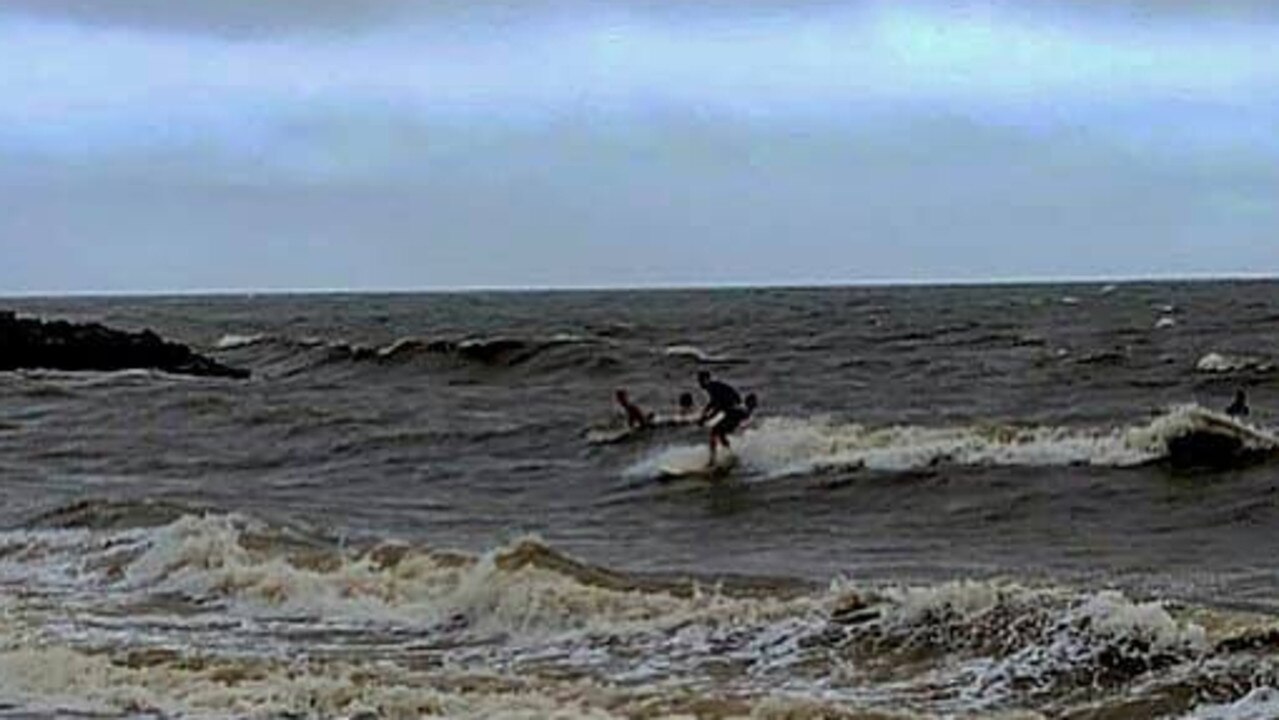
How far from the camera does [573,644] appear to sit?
14008mm

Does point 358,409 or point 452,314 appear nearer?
point 358,409

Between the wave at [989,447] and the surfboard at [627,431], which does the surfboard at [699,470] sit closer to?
the wave at [989,447]

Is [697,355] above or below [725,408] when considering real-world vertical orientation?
below

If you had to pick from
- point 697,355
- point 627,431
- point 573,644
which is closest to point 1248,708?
point 573,644

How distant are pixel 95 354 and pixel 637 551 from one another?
34489 millimetres

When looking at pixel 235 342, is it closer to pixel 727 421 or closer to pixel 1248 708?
pixel 727 421

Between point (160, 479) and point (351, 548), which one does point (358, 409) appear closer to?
point (160, 479)

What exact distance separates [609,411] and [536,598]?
21756mm

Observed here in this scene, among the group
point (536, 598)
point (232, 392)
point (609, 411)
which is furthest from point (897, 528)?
point (232, 392)

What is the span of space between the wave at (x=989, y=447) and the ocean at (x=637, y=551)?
3.7 inches

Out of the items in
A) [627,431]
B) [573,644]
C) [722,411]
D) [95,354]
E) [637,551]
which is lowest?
[637,551]

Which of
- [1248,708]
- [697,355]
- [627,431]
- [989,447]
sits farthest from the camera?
[697,355]

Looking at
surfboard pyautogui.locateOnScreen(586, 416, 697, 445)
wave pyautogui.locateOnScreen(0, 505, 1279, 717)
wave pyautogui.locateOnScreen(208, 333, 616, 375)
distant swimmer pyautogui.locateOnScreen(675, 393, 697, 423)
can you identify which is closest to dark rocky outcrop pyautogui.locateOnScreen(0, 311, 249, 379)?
wave pyautogui.locateOnScreen(208, 333, 616, 375)

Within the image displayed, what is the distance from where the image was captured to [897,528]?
2152cm
